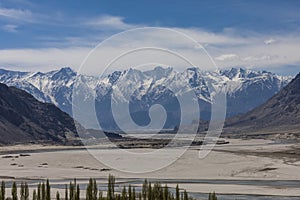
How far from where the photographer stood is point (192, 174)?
132000mm

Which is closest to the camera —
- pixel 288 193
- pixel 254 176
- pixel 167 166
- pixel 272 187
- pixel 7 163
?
pixel 288 193

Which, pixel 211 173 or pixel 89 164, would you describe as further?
pixel 89 164

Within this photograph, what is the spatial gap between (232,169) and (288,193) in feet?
145

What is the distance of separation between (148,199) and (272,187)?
3934 cm

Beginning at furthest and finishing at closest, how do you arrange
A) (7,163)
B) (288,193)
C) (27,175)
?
(7,163), (27,175), (288,193)

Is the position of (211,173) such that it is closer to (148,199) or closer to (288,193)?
(288,193)

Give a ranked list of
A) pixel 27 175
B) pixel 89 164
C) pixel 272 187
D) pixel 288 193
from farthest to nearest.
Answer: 1. pixel 89 164
2. pixel 27 175
3. pixel 272 187
4. pixel 288 193

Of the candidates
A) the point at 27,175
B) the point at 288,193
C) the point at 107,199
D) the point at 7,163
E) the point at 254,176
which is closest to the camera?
the point at 107,199

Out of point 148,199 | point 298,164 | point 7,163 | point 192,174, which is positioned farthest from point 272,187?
point 7,163

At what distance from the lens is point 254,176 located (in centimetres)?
12725

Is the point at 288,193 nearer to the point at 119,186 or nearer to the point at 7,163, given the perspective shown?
the point at 119,186

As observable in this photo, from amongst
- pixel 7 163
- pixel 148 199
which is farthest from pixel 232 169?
pixel 7 163

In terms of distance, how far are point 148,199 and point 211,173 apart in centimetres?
6044

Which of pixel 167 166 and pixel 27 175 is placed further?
pixel 167 166
